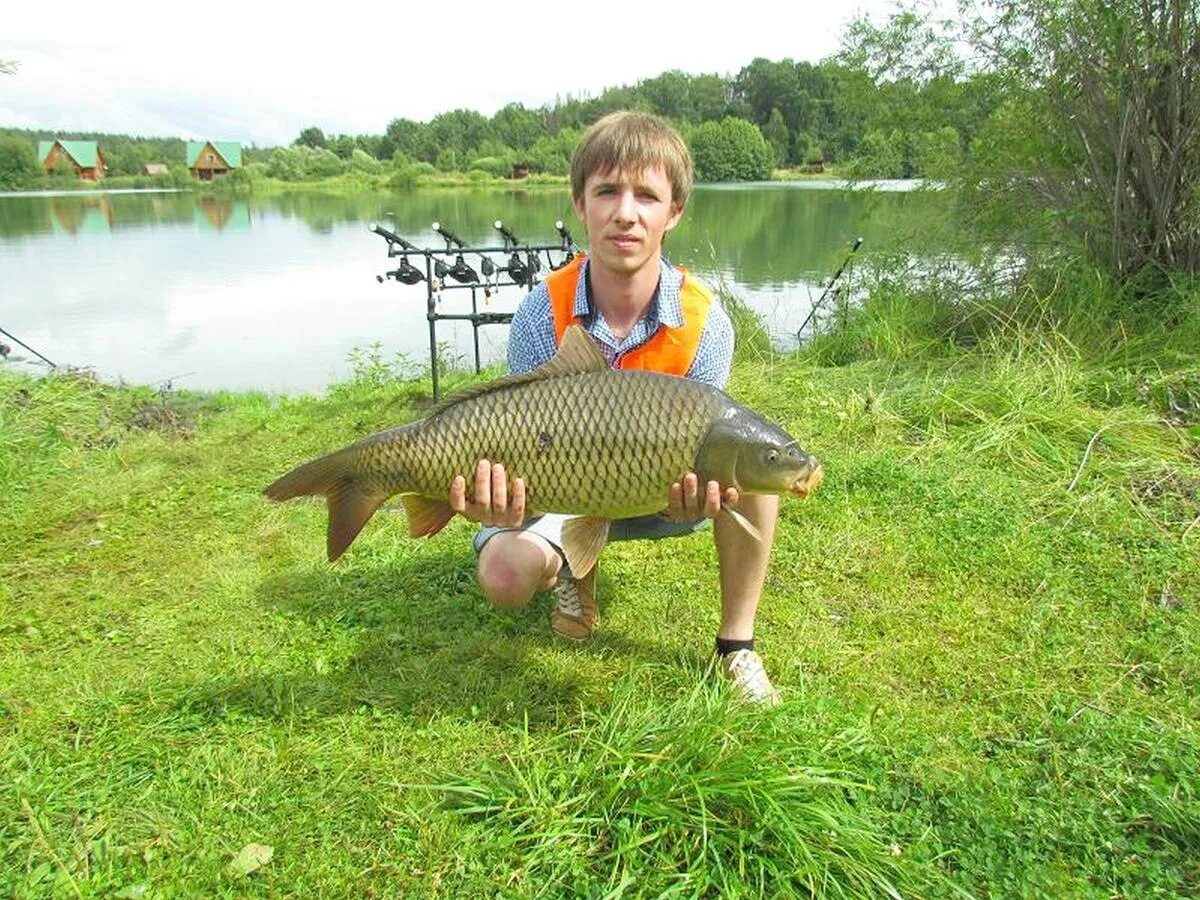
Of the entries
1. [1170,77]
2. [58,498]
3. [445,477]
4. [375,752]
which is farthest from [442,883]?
[1170,77]

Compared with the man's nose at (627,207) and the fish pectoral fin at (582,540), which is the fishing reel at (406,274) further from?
the fish pectoral fin at (582,540)

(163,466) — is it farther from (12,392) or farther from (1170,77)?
(1170,77)

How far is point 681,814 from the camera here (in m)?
1.34

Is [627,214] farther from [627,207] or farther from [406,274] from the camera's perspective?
[406,274]

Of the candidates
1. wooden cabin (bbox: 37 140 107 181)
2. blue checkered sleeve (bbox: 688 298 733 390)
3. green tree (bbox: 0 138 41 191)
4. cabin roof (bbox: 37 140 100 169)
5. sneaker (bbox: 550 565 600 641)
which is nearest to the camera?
blue checkered sleeve (bbox: 688 298 733 390)

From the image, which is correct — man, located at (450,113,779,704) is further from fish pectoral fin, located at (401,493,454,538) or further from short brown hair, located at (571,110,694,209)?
fish pectoral fin, located at (401,493,454,538)

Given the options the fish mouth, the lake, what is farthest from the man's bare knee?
the lake

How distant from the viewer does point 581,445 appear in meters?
1.50

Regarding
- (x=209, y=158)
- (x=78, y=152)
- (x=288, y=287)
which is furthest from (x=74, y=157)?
(x=288, y=287)

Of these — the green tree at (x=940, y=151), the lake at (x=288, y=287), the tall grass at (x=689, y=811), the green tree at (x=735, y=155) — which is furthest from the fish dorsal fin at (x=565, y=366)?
the green tree at (x=735, y=155)

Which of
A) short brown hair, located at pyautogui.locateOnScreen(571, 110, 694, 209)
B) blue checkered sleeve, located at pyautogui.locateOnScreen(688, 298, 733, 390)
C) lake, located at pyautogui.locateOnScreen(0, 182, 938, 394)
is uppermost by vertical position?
short brown hair, located at pyautogui.locateOnScreen(571, 110, 694, 209)

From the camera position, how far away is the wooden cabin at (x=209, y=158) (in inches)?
2350

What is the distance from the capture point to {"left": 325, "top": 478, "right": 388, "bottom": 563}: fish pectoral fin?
5.22 ft

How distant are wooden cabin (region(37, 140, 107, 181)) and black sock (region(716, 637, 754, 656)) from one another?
2503 inches
